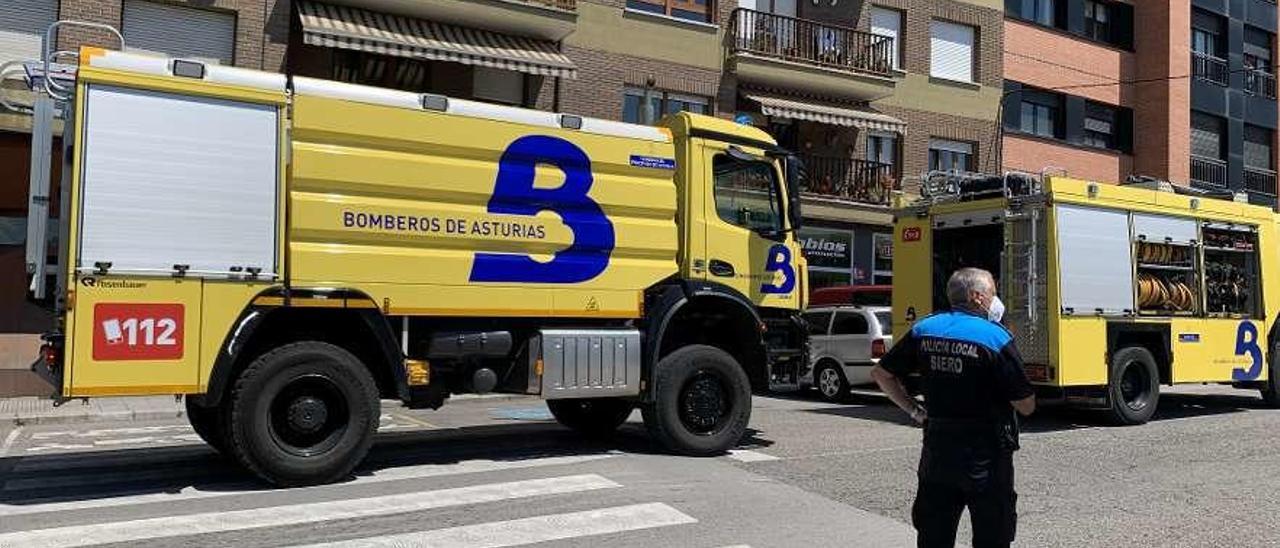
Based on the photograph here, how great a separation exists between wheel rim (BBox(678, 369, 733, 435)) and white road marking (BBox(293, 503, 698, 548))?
226cm

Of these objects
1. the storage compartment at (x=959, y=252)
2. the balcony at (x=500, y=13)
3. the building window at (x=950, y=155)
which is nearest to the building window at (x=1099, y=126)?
the building window at (x=950, y=155)

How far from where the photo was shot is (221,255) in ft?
23.6

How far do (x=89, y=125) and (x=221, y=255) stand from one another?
3.95ft

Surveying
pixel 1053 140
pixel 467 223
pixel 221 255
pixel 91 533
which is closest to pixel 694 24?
pixel 1053 140

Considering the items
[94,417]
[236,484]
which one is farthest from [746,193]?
[94,417]

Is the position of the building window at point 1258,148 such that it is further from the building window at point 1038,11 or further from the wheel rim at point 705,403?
the wheel rim at point 705,403

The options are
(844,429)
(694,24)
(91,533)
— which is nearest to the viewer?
(91,533)

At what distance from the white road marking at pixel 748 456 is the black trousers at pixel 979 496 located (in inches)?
194

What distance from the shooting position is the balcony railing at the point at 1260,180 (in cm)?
3266

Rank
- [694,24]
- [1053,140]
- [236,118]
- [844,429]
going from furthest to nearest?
[1053,140] < [694,24] < [844,429] < [236,118]

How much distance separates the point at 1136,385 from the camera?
12.3m

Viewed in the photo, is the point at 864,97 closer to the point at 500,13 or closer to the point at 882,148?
the point at 882,148

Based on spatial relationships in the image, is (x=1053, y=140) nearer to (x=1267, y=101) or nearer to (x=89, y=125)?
(x=1267, y=101)

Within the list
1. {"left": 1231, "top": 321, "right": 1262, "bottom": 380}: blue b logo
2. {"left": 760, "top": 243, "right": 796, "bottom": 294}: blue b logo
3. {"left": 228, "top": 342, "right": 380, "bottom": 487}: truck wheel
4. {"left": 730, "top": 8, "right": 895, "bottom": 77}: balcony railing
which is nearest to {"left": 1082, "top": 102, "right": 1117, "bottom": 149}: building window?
{"left": 730, "top": 8, "right": 895, "bottom": 77}: balcony railing
